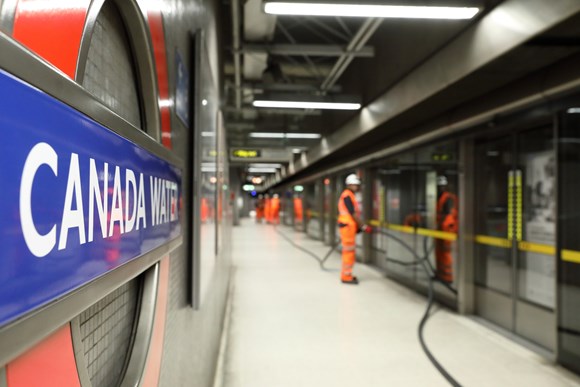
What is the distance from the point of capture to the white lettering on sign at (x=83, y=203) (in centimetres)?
36

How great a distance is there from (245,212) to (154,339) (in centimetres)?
3354

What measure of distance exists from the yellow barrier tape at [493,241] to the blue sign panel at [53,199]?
14.4ft

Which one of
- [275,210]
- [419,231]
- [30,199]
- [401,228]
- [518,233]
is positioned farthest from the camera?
[275,210]

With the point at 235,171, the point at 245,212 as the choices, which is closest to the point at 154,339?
the point at 235,171

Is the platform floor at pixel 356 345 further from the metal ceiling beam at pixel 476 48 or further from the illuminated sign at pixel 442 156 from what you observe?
the metal ceiling beam at pixel 476 48

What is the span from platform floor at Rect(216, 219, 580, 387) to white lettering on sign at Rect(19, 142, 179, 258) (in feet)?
8.69

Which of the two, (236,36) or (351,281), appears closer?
(236,36)

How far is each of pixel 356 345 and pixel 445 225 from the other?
2414mm

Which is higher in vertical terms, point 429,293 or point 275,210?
point 275,210

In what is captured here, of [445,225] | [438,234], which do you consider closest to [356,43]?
[445,225]

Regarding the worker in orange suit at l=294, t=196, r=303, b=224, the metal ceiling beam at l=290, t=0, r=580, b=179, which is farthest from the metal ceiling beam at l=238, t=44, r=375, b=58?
the worker in orange suit at l=294, t=196, r=303, b=224

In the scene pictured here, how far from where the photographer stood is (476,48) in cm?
329

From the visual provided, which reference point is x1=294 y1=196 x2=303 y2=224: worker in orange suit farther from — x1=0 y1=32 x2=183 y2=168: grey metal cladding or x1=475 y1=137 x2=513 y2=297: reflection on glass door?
x1=0 y1=32 x2=183 y2=168: grey metal cladding

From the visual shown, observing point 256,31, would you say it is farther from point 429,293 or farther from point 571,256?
point 429,293
